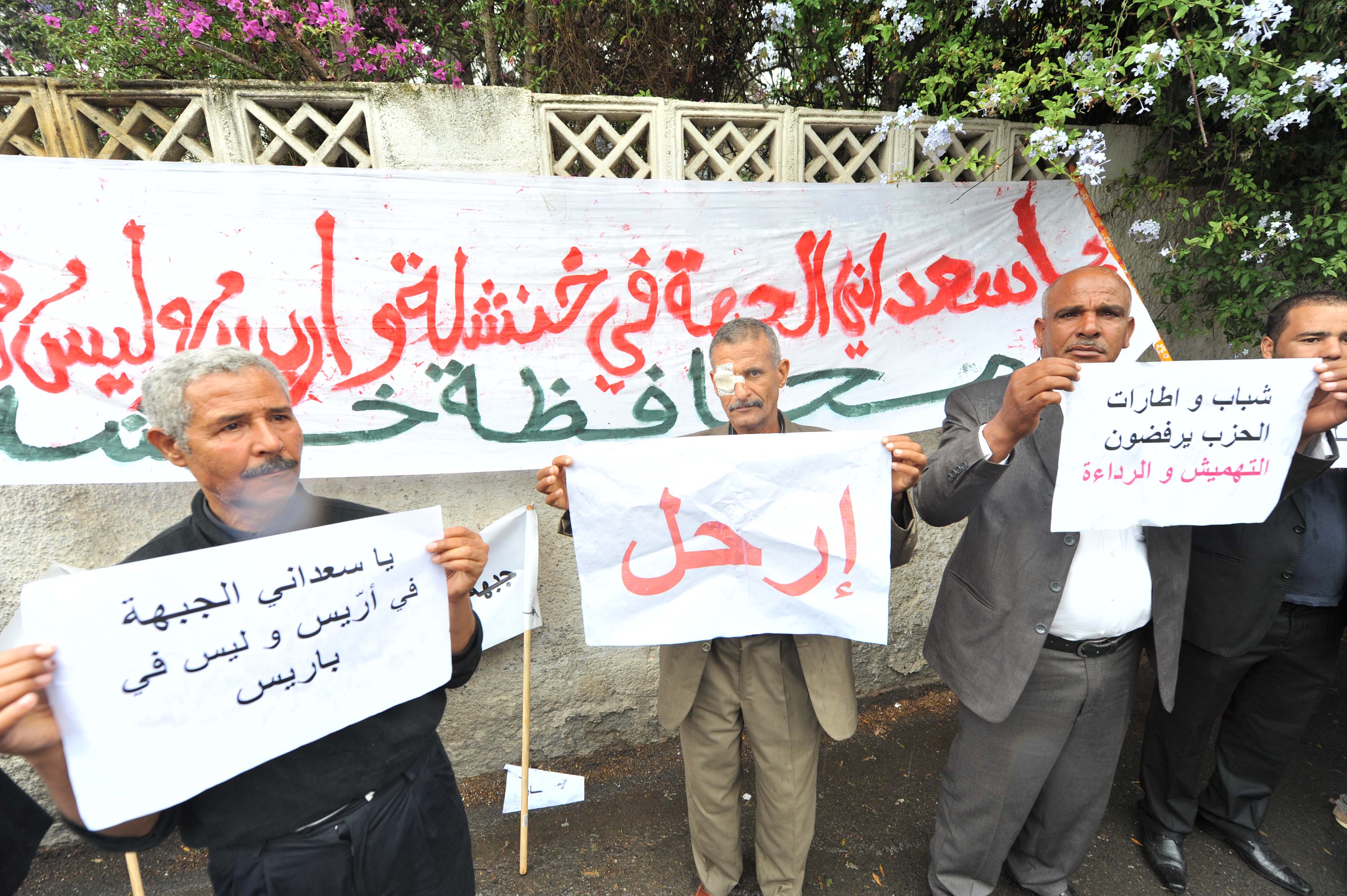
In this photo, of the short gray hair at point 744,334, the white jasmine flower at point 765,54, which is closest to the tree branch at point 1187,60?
the white jasmine flower at point 765,54

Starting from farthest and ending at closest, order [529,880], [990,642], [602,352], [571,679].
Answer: [571,679] < [602,352] < [529,880] < [990,642]

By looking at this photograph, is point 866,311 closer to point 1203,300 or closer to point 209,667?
point 1203,300

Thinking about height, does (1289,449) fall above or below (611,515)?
above

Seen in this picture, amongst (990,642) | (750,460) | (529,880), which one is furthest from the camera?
(529,880)

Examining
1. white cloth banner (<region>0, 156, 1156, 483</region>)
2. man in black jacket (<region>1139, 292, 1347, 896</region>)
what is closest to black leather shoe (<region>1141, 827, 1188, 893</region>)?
man in black jacket (<region>1139, 292, 1347, 896</region>)

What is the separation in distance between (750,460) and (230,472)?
1.23 metres

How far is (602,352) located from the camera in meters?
2.63

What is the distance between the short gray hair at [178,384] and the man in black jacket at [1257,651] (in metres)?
2.87

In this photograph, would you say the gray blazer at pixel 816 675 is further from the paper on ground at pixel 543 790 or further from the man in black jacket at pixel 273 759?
the paper on ground at pixel 543 790

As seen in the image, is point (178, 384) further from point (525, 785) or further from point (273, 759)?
point (525, 785)

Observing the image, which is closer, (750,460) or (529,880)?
(750,460)

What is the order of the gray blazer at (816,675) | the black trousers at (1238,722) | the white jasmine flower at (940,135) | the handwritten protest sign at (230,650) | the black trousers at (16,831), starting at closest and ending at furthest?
the handwritten protest sign at (230,650) → the black trousers at (16,831) → the gray blazer at (816,675) → the black trousers at (1238,722) → the white jasmine flower at (940,135)

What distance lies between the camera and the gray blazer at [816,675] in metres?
2.01

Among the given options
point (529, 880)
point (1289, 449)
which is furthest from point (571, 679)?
point (1289, 449)
